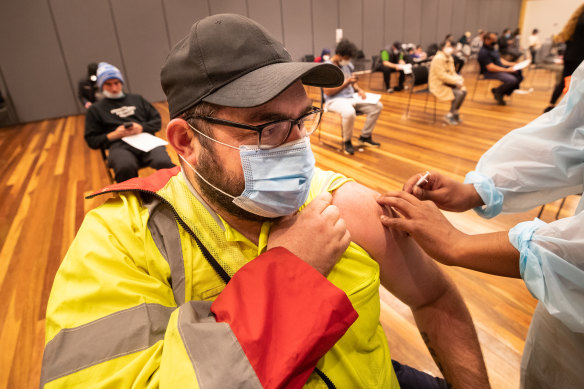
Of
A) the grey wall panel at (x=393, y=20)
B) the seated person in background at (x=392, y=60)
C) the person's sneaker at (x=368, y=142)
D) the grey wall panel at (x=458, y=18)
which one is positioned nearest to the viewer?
the person's sneaker at (x=368, y=142)

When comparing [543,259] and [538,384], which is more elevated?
[543,259]

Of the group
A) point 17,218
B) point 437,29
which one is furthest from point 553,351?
point 437,29

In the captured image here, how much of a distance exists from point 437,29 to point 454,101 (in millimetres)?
10343

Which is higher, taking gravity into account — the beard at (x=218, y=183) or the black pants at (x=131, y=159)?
the beard at (x=218, y=183)

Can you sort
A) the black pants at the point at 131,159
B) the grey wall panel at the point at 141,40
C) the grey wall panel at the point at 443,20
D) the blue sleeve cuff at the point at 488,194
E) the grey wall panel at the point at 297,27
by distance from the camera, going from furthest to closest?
the grey wall panel at the point at 443,20 → the grey wall panel at the point at 297,27 → the grey wall panel at the point at 141,40 → the black pants at the point at 131,159 → the blue sleeve cuff at the point at 488,194

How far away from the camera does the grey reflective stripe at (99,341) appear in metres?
0.55

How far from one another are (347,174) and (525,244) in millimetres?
2931

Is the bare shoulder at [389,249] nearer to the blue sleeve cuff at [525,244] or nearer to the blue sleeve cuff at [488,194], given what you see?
the blue sleeve cuff at [525,244]

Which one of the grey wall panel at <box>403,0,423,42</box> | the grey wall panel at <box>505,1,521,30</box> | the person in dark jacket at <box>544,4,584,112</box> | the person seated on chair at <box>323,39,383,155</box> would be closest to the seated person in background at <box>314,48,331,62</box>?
the person seated on chair at <box>323,39,383,155</box>

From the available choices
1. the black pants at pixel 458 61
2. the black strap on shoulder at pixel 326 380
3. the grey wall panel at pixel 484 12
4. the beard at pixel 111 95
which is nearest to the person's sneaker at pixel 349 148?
the beard at pixel 111 95

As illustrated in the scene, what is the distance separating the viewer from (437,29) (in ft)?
44.2

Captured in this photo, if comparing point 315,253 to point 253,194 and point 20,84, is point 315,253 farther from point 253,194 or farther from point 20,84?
point 20,84

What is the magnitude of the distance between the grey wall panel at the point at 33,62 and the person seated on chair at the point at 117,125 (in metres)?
5.50

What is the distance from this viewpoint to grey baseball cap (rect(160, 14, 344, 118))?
746 mm
